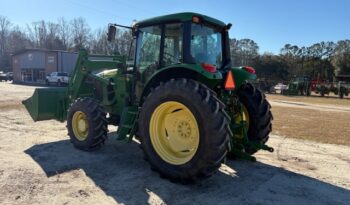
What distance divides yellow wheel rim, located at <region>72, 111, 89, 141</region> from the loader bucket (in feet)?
4.43

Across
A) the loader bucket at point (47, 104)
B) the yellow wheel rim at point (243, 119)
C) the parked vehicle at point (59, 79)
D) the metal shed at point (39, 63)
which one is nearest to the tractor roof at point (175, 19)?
the yellow wheel rim at point (243, 119)

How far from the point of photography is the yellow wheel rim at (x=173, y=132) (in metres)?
5.21

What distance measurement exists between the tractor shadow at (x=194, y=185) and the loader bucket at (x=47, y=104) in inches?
65.2

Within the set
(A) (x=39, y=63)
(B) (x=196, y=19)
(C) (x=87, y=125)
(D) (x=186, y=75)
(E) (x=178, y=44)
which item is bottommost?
(C) (x=87, y=125)

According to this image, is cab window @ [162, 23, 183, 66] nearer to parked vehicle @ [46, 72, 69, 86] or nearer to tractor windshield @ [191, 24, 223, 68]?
tractor windshield @ [191, 24, 223, 68]

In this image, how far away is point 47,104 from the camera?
821 cm

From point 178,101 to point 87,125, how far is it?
8.38ft

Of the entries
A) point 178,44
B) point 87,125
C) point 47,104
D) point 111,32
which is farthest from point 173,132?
point 47,104

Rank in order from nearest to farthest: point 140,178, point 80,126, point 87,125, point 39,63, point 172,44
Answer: point 140,178, point 172,44, point 87,125, point 80,126, point 39,63

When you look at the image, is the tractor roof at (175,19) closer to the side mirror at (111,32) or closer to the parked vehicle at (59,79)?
the side mirror at (111,32)

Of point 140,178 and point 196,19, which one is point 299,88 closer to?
point 196,19

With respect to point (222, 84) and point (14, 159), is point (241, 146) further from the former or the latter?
point (14, 159)

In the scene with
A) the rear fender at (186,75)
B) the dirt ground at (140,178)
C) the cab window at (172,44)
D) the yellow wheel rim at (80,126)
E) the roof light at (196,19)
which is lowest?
the dirt ground at (140,178)

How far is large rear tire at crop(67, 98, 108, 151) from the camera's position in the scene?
6.66m
